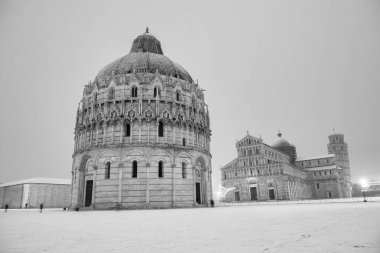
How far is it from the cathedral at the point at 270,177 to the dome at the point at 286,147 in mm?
3154

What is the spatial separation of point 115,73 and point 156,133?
434 inches

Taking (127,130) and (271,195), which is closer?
(127,130)

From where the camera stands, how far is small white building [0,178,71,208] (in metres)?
55.6

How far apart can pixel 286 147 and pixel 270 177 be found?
31037 mm

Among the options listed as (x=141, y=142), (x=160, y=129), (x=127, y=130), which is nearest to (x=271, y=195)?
(x=160, y=129)

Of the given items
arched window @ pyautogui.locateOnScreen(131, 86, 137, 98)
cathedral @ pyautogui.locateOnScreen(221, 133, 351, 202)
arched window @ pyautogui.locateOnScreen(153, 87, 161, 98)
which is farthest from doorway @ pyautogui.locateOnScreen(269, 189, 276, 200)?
arched window @ pyautogui.locateOnScreen(131, 86, 137, 98)

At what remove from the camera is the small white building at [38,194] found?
182ft

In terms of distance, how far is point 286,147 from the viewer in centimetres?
9962

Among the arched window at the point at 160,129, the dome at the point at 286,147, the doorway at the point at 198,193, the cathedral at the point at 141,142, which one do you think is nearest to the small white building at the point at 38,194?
the cathedral at the point at 141,142

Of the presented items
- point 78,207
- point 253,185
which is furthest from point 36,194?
point 253,185

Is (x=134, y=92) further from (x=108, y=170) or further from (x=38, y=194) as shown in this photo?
(x=38, y=194)

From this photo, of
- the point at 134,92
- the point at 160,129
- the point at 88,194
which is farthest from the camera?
the point at 134,92

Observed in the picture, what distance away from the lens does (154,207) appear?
30.5 meters

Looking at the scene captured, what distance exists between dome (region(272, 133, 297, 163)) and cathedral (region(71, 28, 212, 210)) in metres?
67.4
